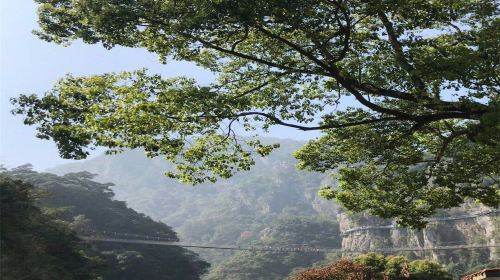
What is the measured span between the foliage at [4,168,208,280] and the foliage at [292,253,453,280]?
85.9 ft

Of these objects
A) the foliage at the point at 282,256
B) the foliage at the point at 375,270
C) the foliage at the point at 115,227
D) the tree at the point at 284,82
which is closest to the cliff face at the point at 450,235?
the foliage at the point at 282,256

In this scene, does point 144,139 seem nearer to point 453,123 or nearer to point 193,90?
point 193,90

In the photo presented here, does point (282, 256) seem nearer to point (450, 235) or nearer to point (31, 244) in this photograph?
point (450, 235)

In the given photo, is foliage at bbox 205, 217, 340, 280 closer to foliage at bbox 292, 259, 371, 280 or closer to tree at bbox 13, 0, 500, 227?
foliage at bbox 292, 259, 371, 280

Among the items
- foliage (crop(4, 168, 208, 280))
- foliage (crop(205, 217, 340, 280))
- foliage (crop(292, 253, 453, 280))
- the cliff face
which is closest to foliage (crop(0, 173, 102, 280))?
foliage (crop(4, 168, 208, 280))

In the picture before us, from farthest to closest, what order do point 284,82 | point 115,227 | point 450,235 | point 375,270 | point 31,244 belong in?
point 450,235 < point 115,227 < point 375,270 < point 31,244 < point 284,82

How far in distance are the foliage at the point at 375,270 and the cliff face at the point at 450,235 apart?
4176cm

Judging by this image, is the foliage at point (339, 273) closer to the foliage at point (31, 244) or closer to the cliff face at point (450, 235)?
the foliage at point (31, 244)

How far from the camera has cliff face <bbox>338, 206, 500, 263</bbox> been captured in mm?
70125

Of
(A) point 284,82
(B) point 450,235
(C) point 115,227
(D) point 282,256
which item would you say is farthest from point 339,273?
(D) point 282,256

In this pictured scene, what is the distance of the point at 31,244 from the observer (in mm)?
22328

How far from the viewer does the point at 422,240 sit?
8112cm

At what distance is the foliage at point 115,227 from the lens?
4625 cm

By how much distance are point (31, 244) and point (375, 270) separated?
1688 centimetres
